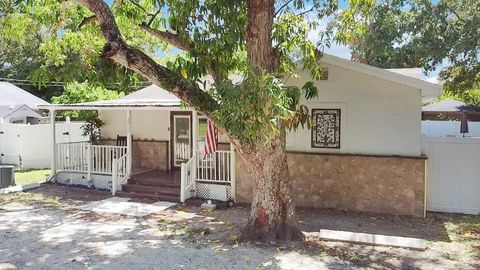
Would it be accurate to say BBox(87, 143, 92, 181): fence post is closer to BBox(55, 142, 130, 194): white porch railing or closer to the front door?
BBox(55, 142, 130, 194): white porch railing

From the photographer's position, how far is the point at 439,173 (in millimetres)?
9523

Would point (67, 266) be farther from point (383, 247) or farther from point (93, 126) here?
point (93, 126)

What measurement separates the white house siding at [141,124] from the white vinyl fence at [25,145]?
4294mm

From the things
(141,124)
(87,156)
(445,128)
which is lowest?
(87,156)

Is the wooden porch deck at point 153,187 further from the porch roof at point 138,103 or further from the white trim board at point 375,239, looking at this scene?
the white trim board at point 375,239

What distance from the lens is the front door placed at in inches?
524

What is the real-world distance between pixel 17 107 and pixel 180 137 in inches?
407

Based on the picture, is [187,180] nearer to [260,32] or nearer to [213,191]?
[213,191]

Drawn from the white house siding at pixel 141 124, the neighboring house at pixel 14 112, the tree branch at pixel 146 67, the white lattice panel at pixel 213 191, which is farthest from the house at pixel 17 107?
the tree branch at pixel 146 67

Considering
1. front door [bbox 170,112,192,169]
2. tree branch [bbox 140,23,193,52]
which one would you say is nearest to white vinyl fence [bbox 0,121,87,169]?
front door [bbox 170,112,192,169]

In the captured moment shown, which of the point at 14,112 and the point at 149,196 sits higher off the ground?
the point at 14,112

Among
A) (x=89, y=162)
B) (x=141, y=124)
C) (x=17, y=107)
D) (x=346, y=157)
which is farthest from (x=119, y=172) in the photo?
(x=17, y=107)

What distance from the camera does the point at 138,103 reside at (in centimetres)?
1259

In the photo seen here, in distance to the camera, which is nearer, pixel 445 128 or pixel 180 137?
pixel 180 137
